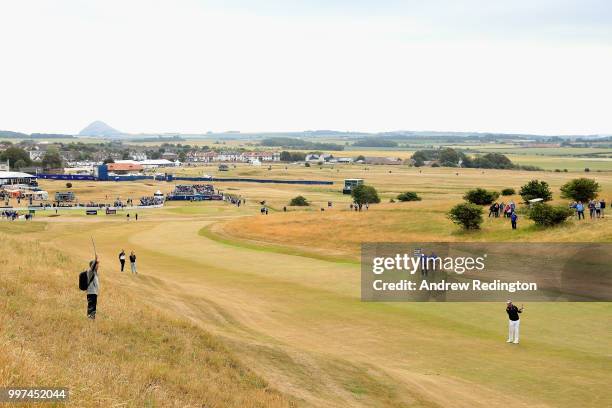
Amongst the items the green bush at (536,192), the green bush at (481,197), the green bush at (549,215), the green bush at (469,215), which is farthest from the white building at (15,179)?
the green bush at (549,215)

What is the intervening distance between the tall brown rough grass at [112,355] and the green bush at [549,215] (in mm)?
33157

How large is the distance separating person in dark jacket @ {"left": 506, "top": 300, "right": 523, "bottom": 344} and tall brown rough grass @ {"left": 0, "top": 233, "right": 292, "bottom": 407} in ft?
36.5

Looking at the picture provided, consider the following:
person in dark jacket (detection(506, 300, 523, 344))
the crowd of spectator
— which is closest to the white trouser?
person in dark jacket (detection(506, 300, 523, 344))

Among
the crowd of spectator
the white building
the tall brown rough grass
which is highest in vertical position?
the tall brown rough grass

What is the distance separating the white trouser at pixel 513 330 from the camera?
81.0 feet

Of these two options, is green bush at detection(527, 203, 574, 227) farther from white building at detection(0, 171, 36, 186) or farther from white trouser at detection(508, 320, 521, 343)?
white building at detection(0, 171, 36, 186)

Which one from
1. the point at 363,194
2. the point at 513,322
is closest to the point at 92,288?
the point at 513,322

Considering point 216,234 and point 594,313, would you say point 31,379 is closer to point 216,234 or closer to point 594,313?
point 594,313

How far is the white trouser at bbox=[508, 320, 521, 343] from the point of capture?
24703 mm

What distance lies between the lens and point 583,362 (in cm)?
2239

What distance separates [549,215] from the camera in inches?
1871

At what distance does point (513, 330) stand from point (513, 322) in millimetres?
379

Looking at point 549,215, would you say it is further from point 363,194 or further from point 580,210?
point 363,194

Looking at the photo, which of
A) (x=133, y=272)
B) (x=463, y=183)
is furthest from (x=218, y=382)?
(x=463, y=183)
